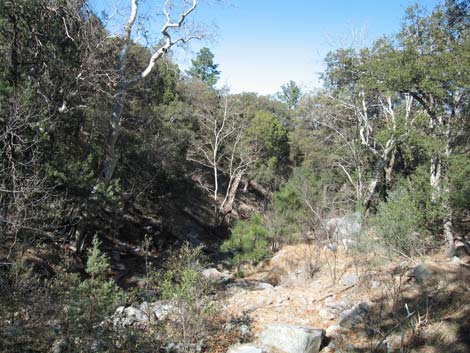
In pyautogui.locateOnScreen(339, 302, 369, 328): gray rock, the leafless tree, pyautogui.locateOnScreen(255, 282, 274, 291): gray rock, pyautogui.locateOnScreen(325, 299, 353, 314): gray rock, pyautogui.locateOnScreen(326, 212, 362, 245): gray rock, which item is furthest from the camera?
the leafless tree

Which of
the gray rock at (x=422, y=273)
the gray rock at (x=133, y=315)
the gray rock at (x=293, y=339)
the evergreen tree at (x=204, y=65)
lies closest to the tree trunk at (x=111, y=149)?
the gray rock at (x=133, y=315)

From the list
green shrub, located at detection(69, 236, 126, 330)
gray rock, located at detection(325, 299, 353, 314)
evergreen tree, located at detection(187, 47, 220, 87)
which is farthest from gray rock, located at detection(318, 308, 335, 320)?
evergreen tree, located at detection(187, 47, 220, 87)

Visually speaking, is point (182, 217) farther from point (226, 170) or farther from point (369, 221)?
point (369, 221)

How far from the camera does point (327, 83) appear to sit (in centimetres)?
1599

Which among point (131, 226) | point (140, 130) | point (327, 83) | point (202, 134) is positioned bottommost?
point (131, 226)

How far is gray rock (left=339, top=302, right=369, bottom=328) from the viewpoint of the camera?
5.55 meters

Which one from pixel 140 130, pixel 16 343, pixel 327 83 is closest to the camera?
pixel 16 343

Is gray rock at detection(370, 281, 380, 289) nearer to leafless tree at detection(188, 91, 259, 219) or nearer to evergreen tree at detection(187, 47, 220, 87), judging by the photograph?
leafless tree at detection(188, 91, 259, 219)

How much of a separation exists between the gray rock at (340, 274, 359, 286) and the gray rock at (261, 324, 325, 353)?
2962mm

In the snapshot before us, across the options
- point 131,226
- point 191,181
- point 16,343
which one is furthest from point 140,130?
point 16,343

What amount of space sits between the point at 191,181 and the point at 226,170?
360cm

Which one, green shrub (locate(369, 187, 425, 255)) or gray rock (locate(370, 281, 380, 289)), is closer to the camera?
gray rock (locate(370, 281, 380, 289))

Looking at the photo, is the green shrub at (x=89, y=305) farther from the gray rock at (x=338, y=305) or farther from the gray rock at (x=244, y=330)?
the gray rock at (x=338, y=305)

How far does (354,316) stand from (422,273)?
5.13 ft
